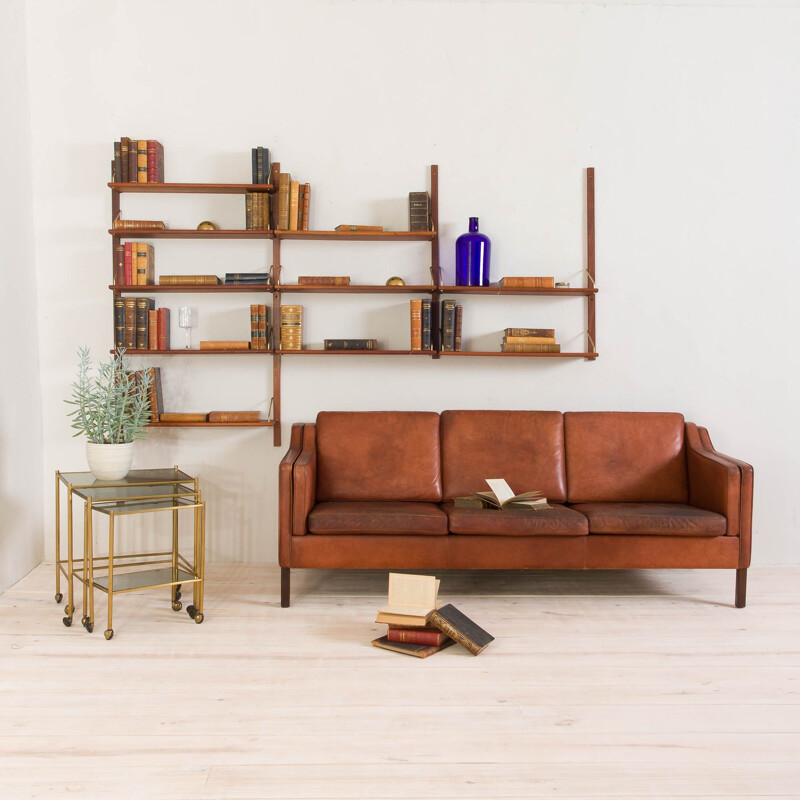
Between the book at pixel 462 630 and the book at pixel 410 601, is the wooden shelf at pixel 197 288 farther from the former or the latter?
the book at pixel 462 630

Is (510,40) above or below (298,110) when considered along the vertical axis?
above

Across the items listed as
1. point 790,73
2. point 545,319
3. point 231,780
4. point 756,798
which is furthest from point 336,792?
point 790,73

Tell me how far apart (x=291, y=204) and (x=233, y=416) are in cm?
116

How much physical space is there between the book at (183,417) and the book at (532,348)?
A: 1648mm

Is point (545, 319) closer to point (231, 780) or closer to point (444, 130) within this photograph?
point (444, 130)

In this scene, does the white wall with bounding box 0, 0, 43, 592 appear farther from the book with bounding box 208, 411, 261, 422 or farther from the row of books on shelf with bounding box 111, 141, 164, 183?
the book with bounding box 208, 411, 261, 422

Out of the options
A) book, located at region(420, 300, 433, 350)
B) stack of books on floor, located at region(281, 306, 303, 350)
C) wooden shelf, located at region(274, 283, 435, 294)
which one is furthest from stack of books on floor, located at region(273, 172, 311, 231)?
book, located at region(420, 300, 433, 350)

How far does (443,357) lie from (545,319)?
0.62 meters

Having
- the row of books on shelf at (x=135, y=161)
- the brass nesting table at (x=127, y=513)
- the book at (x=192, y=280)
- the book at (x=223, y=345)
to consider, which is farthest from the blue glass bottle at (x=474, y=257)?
the brass nesting table at (x=127, y=513)

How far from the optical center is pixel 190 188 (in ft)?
12.7

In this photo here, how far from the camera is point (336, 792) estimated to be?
6.12ft

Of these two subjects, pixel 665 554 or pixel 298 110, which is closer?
pixel 665 554

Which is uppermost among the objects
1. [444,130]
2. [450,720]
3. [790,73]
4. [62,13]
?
[62,13]

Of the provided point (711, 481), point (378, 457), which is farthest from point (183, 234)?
point (711, 481)
